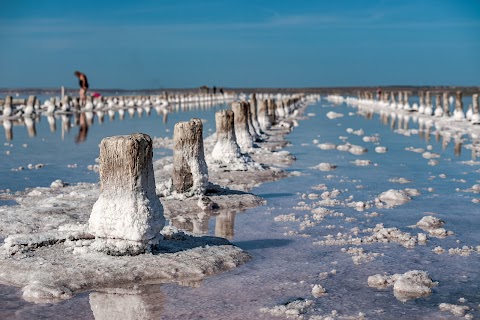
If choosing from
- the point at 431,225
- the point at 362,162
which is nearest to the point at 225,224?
the point at 431,225

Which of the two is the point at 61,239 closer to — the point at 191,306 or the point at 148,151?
the point at 148,151

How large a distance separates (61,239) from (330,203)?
568cm

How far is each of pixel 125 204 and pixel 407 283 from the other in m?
3.59

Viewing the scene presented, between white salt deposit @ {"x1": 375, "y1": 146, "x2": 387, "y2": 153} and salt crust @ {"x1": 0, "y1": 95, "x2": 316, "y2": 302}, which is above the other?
salt crust @ {"x1": 0, "y1": 95, "x2": 316, "y2": 302}

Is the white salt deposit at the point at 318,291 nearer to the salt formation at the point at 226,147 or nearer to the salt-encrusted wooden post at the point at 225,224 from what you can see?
the salt-encrusted wooden post at the point at 225,224

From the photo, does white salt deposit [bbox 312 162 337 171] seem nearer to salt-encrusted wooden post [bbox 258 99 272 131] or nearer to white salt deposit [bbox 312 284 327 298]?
white salt deposit [bbox 312 284 327 298]

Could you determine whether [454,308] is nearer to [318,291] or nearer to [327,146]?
[318,291]

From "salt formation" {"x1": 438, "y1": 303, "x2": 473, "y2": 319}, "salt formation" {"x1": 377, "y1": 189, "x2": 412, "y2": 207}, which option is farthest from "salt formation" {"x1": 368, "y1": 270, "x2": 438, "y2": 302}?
"salt formation" {"x1": 377, "y1": 189, "x2": 412, "y2": 207}

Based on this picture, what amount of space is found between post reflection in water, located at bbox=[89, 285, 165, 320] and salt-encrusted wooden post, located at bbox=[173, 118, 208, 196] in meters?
5.23

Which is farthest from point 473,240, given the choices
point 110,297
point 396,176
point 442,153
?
point 442,153

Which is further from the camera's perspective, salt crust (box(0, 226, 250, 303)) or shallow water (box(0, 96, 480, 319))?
salt crust (box(0, 226, 250, 303))

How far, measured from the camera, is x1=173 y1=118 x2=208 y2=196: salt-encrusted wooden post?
12727 mm

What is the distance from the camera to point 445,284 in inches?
300

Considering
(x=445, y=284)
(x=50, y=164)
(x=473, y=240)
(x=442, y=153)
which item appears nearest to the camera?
(x=445, y=284)
